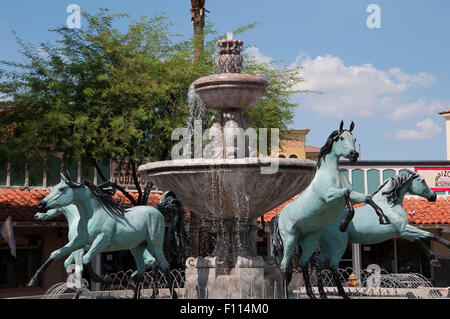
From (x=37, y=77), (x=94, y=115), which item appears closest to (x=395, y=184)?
(x=94, y=115)

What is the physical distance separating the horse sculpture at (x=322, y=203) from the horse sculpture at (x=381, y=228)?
1506 mm

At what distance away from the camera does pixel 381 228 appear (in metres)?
12.4

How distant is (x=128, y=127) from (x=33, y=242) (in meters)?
6.27

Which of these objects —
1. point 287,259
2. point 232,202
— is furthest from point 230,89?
point 287,259

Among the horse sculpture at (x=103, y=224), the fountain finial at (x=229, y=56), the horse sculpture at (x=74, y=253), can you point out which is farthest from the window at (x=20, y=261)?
the fountain finial at (x=229, y=56)

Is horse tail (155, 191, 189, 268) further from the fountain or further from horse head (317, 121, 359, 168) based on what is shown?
horse head (317, 121, 359, 168)

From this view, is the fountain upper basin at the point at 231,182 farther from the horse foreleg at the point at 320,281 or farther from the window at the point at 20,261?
the window at the point at 20,261

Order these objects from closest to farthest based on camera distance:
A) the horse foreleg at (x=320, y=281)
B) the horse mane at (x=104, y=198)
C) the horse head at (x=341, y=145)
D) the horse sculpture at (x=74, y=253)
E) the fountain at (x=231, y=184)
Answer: the fountain at (x=231, y=184) < the horse head at (x=341, y=145) < the horse mane at (x=104, y=198) < the horse sculpture at (x=74, y=253) < the horse foreleg at (x=320, y=281)

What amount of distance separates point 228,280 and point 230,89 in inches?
117

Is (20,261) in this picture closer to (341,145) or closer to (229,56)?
(229,56)

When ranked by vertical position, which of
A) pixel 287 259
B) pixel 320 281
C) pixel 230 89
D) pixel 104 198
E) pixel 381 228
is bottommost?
pixel 320 281

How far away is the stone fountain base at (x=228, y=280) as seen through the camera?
30.5ft

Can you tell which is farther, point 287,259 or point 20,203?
point 20,203

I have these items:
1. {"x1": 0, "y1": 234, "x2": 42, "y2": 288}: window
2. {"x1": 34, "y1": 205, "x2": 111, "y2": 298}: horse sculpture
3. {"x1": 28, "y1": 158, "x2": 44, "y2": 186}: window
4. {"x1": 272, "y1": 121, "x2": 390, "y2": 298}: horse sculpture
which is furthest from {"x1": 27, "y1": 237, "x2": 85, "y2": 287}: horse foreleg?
{"x1": 0, "y1": 234, "x2": 42, "y2": 288}: window
